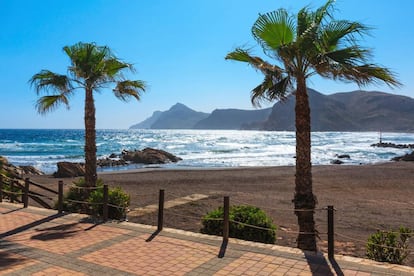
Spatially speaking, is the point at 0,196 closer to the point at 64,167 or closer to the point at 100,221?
the point at 100,221

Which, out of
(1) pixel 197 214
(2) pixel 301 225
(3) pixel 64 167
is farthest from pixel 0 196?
(3) pixel 64 167

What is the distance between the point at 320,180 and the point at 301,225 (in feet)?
60.9

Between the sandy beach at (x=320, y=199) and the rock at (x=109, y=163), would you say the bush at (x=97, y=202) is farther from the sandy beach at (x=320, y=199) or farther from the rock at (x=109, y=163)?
the rock at (x=109, y=163)

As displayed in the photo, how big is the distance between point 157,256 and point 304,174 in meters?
3.51

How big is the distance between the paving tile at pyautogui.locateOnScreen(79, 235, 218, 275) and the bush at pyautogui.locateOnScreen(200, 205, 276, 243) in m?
0.91

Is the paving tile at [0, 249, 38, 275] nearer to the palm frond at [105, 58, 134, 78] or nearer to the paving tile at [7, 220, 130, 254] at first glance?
the paving tile at [7, 220, 130, 254]

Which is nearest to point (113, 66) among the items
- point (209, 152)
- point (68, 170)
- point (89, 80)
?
point (89, 80)

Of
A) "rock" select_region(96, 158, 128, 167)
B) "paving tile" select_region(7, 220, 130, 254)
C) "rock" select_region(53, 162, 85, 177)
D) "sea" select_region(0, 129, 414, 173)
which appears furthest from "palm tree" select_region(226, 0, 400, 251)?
"rock" select_region(96, 158, 128, 167)

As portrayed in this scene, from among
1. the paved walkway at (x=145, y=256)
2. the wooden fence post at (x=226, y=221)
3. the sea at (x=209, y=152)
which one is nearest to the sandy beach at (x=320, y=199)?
the paved walkway at (x=145, y=256)

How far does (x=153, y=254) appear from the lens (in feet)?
22.0

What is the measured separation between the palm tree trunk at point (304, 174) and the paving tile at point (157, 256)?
2.12 metres

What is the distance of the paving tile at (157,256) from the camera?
602cm

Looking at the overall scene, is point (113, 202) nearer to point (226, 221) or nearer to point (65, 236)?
point (65, 236)

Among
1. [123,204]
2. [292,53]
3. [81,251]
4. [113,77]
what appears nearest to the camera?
[81,251]
